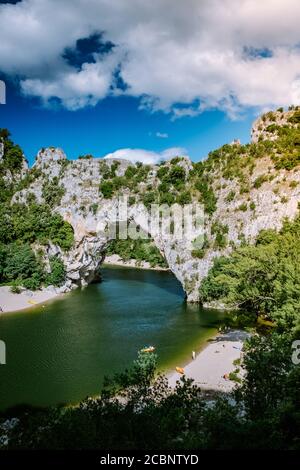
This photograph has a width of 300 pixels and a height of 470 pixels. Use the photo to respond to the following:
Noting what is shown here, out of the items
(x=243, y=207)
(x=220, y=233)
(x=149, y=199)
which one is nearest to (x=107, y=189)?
(x=149, y=199)

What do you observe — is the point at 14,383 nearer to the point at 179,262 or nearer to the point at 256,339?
the point at 256,339

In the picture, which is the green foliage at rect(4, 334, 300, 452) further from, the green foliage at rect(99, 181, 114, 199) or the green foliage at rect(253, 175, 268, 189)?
the green foliage at rect(99, 181, 114, 199)

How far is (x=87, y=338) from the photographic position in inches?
1479

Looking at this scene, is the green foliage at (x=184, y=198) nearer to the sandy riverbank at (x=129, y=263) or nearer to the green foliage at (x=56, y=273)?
the green foliage at (x=56, y=273)

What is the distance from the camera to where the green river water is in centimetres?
2738

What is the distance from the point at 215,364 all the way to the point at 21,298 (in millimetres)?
31514

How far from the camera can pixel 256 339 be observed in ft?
52.9

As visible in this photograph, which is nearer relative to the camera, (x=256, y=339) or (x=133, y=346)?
(x=256, y=339)

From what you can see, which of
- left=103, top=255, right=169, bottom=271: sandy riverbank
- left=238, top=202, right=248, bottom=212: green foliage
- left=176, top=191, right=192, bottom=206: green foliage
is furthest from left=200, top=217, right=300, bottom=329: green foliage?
left=103, top=255, right=169, bottom=271: sandy riverbank

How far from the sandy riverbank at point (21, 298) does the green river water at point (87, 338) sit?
1.95m

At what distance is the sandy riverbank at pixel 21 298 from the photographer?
4869cm
